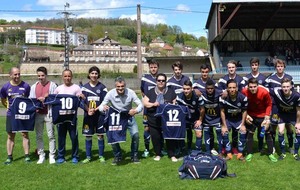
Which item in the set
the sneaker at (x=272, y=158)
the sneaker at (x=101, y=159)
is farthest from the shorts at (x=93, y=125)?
the sneaker at (x=272, y=158)

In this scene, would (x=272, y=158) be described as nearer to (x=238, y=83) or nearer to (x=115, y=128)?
(x=238, y=83)

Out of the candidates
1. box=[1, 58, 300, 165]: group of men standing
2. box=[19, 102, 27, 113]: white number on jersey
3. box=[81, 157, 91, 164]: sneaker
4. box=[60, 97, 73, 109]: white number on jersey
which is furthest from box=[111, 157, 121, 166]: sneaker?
box=[19, 102, 27, 113]: white number on jersey

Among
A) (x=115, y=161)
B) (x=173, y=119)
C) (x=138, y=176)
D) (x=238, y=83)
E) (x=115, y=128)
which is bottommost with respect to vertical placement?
(x=138, y=176)

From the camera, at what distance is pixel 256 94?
276 inches

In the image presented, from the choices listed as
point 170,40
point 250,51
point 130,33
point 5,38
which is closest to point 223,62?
point 250,51

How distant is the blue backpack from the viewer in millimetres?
5930

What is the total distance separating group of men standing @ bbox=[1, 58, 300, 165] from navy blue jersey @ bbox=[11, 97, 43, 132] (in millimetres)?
29

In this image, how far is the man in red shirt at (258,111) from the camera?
696cm

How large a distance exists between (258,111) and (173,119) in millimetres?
1749

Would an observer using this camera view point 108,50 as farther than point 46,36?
No

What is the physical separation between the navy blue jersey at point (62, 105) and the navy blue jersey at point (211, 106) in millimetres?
2503

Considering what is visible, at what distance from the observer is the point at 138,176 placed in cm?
617

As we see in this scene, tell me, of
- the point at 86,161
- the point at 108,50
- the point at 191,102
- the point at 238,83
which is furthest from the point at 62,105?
the point at 108,50

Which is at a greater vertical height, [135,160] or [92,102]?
[92,102]
